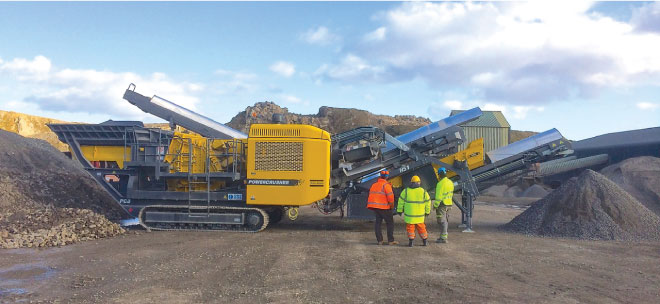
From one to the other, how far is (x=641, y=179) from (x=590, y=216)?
9848mm

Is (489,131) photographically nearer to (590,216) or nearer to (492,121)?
(492,121)

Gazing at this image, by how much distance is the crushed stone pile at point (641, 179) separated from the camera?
54.5 ft

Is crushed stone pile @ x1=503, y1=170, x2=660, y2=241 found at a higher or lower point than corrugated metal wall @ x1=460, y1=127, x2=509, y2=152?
lower

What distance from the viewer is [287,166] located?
35.7 feet

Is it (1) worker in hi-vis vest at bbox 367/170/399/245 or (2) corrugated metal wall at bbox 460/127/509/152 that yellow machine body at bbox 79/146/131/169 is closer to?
(1) worker in hi-vis vest at bbox 367/170/399/245

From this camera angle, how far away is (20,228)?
982cm

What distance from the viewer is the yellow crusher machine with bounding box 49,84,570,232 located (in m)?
10.9

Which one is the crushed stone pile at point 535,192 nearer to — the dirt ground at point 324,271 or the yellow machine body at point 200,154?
the dirt ground at point 324,271

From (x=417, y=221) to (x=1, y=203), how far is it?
9773 mm

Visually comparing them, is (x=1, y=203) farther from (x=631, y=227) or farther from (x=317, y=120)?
(x=317, y=120)

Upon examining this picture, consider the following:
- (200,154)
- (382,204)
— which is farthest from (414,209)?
(200,154)

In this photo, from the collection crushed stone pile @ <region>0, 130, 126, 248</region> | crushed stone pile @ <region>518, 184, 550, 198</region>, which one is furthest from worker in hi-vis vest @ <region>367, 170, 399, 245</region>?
crushed stone pile @ <region>518, 184, 550, 198</region>

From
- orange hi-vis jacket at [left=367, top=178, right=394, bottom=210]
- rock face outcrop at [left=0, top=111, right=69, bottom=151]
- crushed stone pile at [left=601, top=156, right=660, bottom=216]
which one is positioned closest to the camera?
orange hi-vis jacket at [left=367, top=178, right=394, bottom=210]

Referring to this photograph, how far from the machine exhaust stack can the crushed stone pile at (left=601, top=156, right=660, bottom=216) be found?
13.8 m
